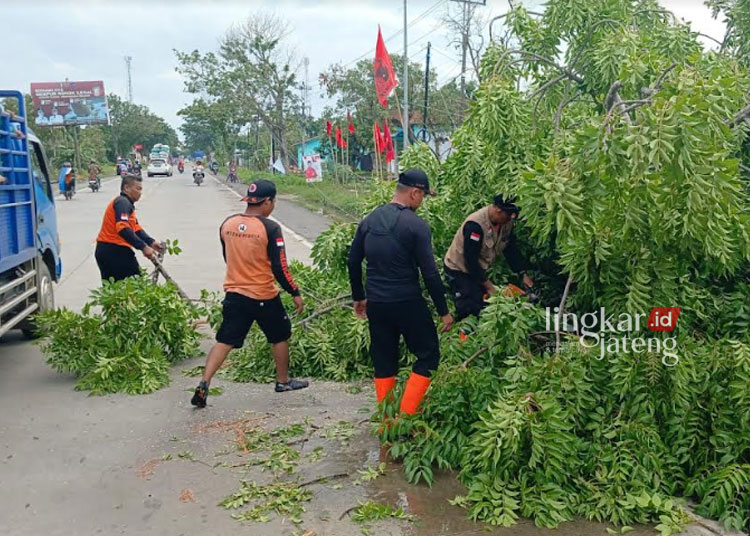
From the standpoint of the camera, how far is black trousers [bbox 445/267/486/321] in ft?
18.0

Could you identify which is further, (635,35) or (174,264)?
(174,264)

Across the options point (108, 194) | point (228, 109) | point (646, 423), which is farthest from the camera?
point (228, 109)

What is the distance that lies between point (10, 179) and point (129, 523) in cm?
441

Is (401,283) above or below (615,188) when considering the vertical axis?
below

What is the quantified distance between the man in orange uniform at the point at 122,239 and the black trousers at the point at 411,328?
3.34 metres

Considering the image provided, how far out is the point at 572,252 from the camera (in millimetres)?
4207

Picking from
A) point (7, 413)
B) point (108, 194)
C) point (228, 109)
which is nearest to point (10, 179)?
point (7, 413)

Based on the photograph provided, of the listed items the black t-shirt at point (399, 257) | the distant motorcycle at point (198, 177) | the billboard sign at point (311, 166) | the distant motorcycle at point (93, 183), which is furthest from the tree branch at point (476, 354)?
the distant motorcycle at point (198, 177)

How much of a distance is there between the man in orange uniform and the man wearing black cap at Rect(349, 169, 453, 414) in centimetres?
334

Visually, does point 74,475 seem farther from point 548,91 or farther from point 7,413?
point 548,91

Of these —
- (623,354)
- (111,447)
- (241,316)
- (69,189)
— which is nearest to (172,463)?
(111,447)

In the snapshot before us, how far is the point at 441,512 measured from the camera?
3918 millimetres

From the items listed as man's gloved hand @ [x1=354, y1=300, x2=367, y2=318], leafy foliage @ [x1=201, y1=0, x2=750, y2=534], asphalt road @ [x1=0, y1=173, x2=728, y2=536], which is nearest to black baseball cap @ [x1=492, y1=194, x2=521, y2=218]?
leafy foliage @ [x1=201, y1=0, x2=750, y2=534]

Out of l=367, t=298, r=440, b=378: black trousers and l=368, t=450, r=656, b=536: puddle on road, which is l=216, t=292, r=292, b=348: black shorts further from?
l=368, t=450, r=656, b=536: puddle on road
